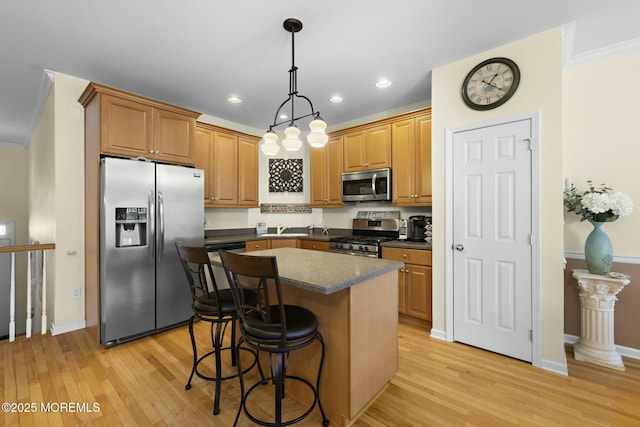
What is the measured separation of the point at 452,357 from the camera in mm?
2480

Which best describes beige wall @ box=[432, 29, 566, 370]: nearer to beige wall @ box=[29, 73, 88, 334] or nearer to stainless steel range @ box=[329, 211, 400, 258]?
stainless steel range @ box=[329, 211, 400, 258]

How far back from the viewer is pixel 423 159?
341 centimetres

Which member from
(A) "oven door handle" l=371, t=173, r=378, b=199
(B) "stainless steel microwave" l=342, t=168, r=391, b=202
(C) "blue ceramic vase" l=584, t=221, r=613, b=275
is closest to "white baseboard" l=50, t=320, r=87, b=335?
(B) "stainless steel microwave" l=342, t=168, r=391, b=202

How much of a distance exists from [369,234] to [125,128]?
3245 mm

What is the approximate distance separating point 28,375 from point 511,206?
417cm

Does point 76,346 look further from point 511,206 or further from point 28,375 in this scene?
point 511,206

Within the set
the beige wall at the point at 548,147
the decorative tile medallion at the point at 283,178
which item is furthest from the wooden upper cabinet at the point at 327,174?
the beige wall at the point at 548,147

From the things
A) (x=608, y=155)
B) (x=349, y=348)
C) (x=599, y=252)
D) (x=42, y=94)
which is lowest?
(x=349, y=348)

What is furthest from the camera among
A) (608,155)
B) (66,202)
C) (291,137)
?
(66,202)

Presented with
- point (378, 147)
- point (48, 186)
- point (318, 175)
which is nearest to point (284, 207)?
point (318, 175)

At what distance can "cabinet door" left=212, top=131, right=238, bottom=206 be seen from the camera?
3.98 metres

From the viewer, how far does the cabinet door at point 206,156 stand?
12.4ft

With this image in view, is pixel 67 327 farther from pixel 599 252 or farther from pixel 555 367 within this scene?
pixel 599 252

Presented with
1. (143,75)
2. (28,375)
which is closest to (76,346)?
(28,375)
